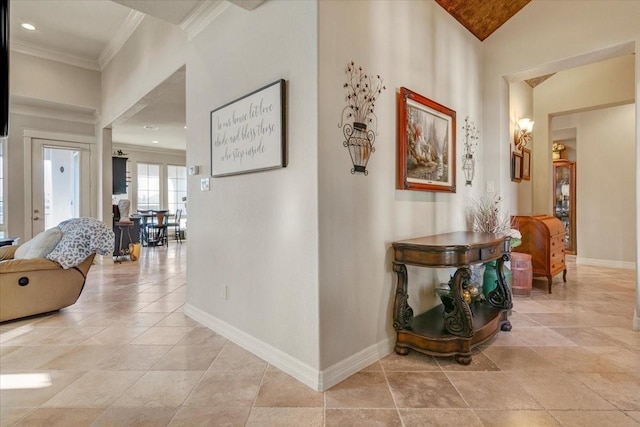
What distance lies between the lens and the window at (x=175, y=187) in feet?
34.2

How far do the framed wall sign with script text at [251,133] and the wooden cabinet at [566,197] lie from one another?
710 centimetres

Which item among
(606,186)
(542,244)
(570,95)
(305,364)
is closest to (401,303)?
(305,364)

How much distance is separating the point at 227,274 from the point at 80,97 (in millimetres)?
5083

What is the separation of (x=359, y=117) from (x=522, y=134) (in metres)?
3.38

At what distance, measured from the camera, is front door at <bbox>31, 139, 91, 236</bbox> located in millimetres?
5668

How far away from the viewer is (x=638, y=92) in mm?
2773

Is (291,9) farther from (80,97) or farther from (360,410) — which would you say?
(80,97)

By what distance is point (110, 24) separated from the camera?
14.8 feet

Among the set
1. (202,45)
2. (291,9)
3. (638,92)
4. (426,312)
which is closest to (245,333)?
(426,312)

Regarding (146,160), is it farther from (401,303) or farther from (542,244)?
(542,244)

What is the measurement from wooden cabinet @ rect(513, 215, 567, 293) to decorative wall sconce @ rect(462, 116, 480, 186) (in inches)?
53.6

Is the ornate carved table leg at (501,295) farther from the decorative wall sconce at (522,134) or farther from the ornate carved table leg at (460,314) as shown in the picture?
the decorative wall sconce at (522,134)

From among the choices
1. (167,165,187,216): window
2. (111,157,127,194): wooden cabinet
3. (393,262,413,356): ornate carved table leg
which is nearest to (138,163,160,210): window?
(167,165,187,216): window

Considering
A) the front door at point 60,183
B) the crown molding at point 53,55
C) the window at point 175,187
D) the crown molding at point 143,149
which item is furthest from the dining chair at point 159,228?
the crown molding at point 53,55
